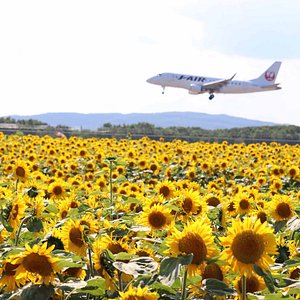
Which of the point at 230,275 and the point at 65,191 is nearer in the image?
the point at 230,275

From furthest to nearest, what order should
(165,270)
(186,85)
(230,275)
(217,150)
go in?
(186,85), (217,150), (230,275), (165,270)

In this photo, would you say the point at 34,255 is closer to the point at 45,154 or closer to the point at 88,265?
the point at 88,265

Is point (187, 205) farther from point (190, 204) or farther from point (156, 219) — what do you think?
point (156, 219)

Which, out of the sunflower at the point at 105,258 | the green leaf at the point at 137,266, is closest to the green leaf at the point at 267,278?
the green leaf at the point at 137,266

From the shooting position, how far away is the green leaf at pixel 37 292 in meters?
2.16

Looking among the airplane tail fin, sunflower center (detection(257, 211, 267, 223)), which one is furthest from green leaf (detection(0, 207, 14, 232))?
the airplane tail fin

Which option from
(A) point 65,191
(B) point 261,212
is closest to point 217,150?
(A) point 65,191

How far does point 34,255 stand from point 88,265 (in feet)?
1.37

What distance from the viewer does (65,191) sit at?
5.75m

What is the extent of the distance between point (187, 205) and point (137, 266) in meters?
1.61

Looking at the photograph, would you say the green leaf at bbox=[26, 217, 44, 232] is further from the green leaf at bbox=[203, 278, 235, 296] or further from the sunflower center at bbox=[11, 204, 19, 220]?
the green leaf at bbox=[203, 278, 235, 296]

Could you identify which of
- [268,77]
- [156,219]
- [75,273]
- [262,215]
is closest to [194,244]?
[75,273]

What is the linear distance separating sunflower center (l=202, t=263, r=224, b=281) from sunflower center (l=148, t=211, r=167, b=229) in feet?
2.64

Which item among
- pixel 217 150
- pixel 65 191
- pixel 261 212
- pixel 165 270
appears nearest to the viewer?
pixel 165 270
